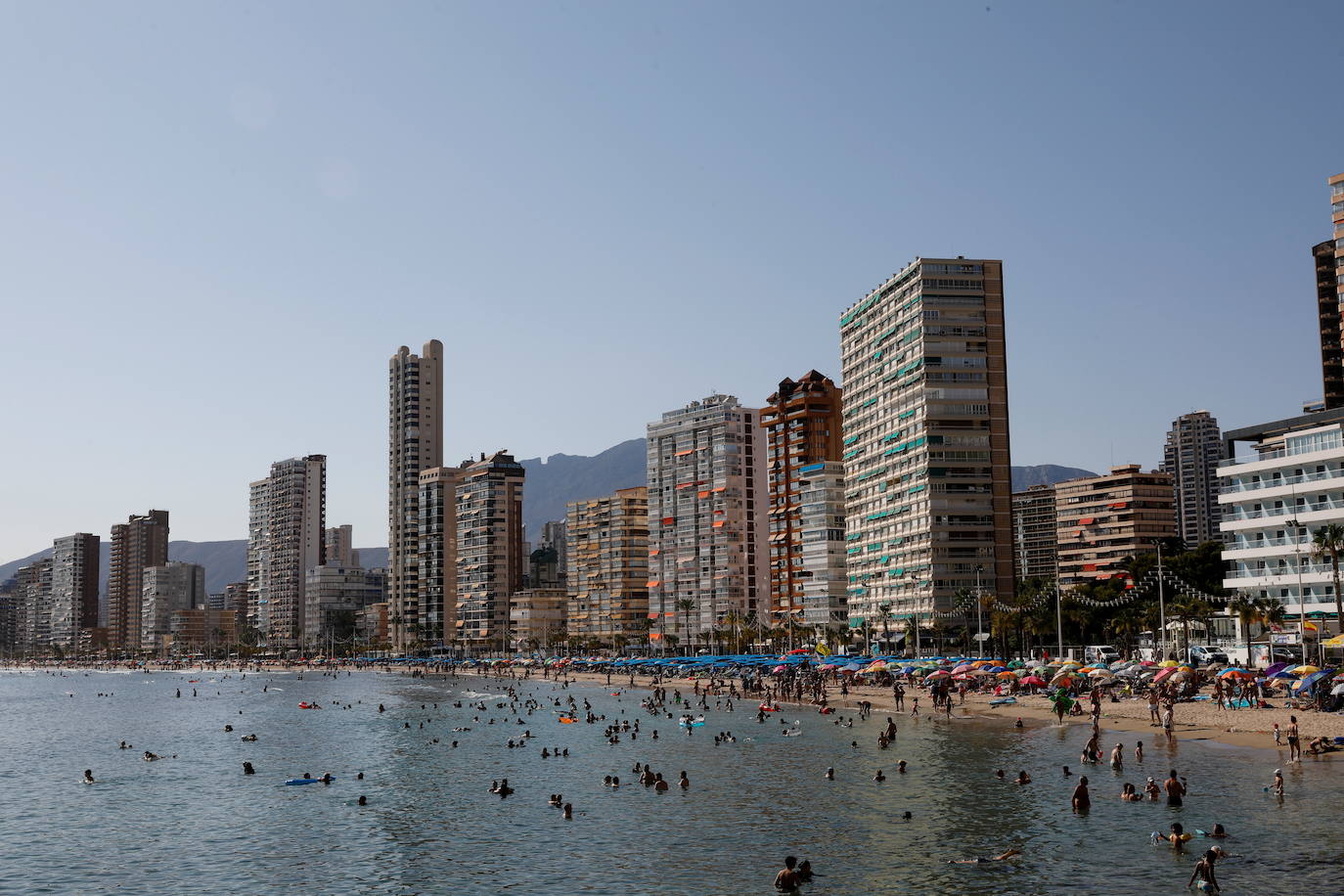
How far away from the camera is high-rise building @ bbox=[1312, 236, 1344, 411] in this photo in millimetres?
180375

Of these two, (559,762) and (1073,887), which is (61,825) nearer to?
(559,762)

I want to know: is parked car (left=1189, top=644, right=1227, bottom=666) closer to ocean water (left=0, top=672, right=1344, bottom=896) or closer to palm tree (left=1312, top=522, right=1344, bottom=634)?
palm tree (left=1312, top=522, right=1344, bottom=634)

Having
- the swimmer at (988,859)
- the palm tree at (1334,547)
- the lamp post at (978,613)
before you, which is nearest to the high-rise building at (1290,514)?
the palm tree at (1334,547)

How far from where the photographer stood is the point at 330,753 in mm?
88312

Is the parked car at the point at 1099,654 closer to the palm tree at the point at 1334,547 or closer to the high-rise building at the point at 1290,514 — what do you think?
the high-rise building at the point at 1290,514

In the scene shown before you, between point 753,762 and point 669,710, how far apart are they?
46211 millimetres

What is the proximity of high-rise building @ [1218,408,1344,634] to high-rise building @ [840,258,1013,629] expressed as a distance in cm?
4763

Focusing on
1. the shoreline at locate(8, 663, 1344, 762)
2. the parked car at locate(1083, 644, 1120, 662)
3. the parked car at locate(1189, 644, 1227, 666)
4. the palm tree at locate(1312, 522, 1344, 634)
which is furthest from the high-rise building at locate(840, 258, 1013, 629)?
the palm tree at locate(1312, 522, 1344, 634)

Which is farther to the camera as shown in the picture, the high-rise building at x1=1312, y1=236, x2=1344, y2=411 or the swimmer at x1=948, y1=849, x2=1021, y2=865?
the high-rise building at x1=1312, y1=236, x2=1344, y2=411

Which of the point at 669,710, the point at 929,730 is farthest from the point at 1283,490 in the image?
the point at 669,710

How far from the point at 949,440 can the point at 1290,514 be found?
195 ft

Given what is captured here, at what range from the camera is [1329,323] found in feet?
614

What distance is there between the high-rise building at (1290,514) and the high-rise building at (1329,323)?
250ft

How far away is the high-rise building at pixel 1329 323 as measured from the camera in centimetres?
18038
